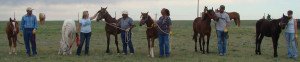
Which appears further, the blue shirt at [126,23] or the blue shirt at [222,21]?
the blue shirt at [222,21]

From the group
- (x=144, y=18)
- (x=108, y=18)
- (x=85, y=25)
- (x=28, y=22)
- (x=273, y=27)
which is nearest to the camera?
(x=144, y=18)

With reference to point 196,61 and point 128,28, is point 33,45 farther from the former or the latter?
point 196,61

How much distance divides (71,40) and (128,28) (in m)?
2.07

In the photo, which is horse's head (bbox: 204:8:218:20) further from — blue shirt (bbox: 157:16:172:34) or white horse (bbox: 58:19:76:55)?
white horse (bbox: 58:19:76:55)

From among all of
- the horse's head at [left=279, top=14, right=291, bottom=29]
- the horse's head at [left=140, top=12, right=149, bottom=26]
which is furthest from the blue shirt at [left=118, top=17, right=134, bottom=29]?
the horse's head at [left=279, top=14, right=291, bottom=29]

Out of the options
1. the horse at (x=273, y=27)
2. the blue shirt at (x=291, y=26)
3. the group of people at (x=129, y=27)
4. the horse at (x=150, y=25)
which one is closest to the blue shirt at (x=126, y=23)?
the group of people at (x=129, y=27)

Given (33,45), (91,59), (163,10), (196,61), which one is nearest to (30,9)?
(33,45)

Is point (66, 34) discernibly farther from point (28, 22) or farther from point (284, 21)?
point (284, 21)

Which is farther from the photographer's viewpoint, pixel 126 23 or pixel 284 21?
pixel 126 23

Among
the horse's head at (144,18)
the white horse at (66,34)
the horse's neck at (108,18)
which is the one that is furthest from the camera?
the horse's neck at (108,18)

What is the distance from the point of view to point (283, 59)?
10.8 metres

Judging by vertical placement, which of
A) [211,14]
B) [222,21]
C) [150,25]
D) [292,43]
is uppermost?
[211,14]

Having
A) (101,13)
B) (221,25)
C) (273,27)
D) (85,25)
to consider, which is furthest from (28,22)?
(273,27)

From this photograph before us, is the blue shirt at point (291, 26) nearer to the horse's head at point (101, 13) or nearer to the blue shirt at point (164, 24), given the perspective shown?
the blue shirt at point (164, 24)
